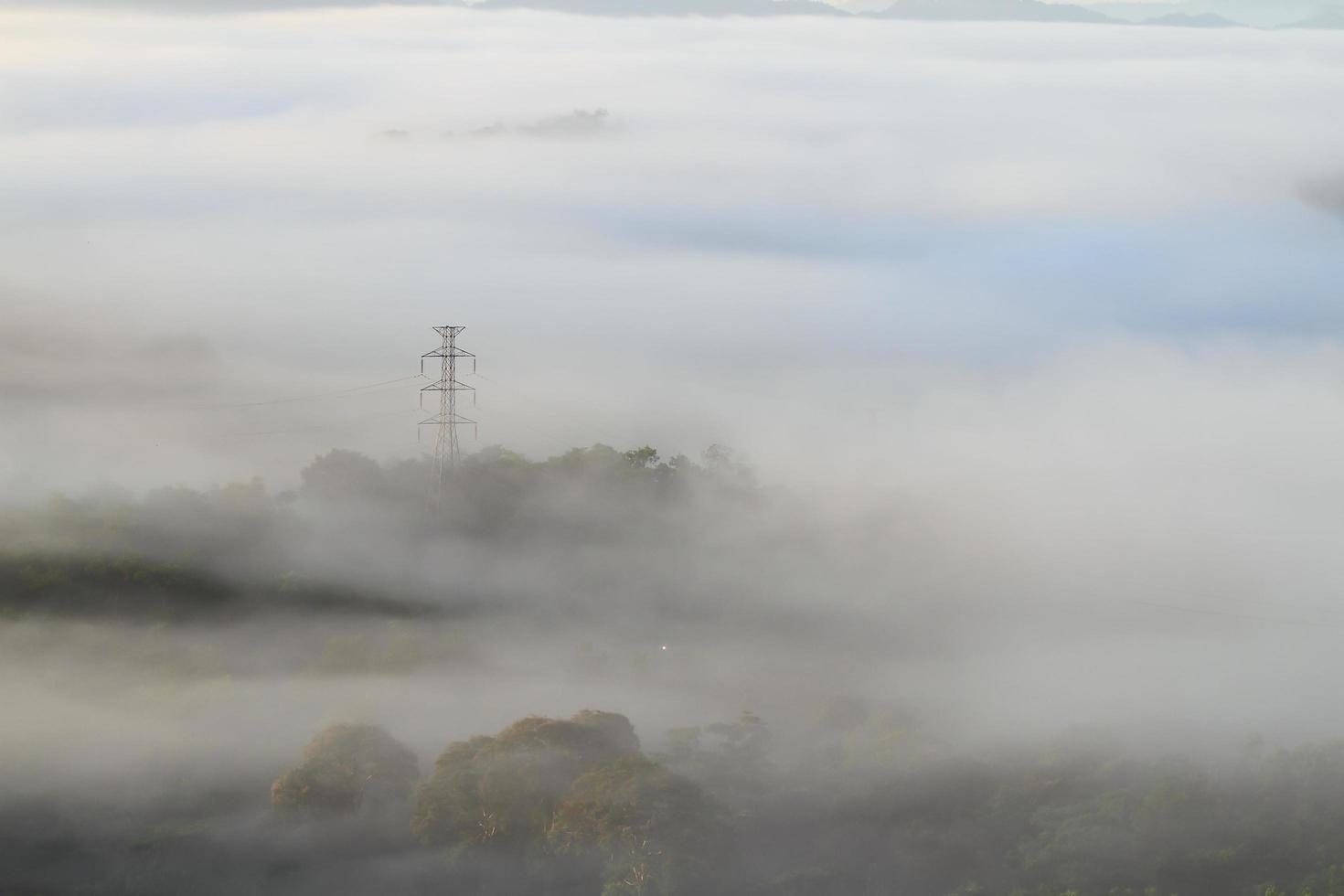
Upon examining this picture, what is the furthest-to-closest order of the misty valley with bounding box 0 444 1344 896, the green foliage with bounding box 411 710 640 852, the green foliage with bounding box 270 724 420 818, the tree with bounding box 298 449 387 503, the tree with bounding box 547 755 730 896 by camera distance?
the tree with bounding box 298 449 387 503 < the green foliage with bounding box 270 724 420 818 < the green foliage with bounding box 411 710 640 852 < the misty valley with bounding box 0 444 1344 896 < the tree with bounding box 547 755 730 896

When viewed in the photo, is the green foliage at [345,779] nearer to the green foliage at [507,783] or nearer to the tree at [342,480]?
the green foliage at [507,783]

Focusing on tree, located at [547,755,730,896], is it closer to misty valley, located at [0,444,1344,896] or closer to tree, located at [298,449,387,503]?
misty valley, located at [0,444,1344,896]

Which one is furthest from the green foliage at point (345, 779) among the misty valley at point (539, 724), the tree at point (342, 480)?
the tree at point (342, 480)

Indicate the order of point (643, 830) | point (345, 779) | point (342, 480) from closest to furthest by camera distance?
point (643, 830)
point (345, 779)
point (342, 480)

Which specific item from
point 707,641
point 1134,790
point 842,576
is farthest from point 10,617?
point 1134,790

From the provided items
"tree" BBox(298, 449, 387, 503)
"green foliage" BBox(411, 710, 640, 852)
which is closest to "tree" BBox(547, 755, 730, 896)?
"green foliage" BBox(411, 710, 640, 852)

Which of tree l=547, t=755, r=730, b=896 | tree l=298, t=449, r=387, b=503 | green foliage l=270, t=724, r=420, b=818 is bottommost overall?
tree l=547, t=755, r=730, b=896

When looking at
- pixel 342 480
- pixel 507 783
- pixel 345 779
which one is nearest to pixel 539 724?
pixel 507 783

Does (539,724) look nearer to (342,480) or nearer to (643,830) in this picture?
(643,830)

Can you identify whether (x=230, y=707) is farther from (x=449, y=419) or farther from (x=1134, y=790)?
(x=1134, y=790)
